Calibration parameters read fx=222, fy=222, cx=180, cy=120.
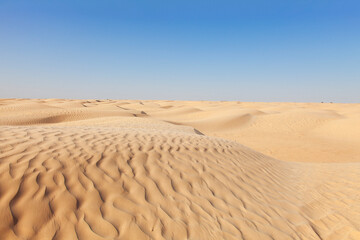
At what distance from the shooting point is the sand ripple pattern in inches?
102

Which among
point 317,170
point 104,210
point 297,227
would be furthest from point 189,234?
point 317,170

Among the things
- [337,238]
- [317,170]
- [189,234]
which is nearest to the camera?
[189,234]

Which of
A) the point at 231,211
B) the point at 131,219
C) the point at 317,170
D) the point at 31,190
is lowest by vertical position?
the point at 317,170

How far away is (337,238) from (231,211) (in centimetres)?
157

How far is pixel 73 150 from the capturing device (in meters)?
3.97

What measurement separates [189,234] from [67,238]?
4.51 feet

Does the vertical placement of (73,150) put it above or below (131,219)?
above

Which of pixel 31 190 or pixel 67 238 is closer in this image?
pixel 67 238

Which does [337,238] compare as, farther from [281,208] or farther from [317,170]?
[317,170]

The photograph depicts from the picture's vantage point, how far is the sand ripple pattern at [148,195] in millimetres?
2590

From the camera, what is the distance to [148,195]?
3.22 metres

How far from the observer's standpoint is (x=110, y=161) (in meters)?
3.85

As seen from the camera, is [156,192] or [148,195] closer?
[148,195]

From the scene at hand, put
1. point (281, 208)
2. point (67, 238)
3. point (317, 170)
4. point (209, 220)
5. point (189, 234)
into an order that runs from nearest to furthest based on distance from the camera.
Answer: point (67, 238)
point (189, 234)
point (209, 220)
point (281, 208)
point (317, 170)
